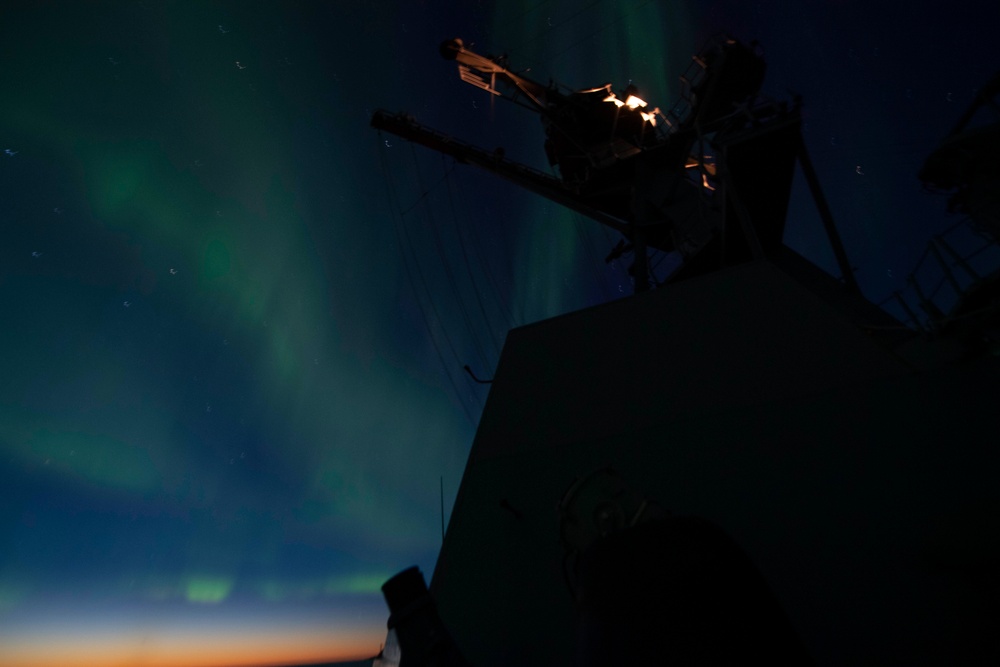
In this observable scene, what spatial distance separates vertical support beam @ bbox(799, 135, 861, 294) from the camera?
816 cm

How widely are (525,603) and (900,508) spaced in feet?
13.3

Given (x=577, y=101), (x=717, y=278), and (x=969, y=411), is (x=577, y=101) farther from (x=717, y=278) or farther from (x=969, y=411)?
(x=969, y=411)

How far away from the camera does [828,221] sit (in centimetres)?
840

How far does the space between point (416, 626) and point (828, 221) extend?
9.82m

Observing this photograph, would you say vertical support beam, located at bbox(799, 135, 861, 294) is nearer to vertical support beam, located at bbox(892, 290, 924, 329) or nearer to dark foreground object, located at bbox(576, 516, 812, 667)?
vertical support beam, located at bbox(892, 290, 924, 329)

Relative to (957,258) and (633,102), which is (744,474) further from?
(633,102)

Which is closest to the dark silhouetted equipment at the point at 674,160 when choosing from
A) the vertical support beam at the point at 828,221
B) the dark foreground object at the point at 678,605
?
the vertical support beam at the point at 828,221

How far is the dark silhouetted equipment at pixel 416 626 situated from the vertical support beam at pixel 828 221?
30.6ft

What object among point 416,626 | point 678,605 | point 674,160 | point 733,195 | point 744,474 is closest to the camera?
point 678,605

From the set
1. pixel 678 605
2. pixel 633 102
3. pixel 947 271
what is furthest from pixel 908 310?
pixel 633 102

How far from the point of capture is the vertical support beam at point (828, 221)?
816cm

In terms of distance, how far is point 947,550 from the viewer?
12.6ft

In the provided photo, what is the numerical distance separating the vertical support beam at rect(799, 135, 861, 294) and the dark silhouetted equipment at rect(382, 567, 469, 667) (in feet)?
30.6

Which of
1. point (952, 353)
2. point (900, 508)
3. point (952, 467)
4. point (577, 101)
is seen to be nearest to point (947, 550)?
point (900, 508)
